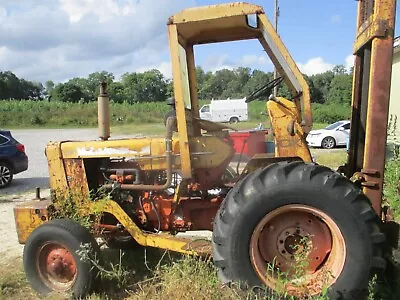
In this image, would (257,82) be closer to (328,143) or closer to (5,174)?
(5,174)

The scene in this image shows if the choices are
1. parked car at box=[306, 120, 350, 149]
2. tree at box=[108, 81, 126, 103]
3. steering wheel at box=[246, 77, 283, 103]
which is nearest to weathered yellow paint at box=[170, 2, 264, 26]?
steering wheel at box=[246, 77, 283, 103]

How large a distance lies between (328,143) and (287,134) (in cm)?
2030

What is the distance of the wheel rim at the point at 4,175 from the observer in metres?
12.9

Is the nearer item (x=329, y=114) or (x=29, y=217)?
(x=29, y=217)

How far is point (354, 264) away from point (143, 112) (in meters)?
46.3

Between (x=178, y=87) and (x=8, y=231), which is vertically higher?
(x=178, y=87)

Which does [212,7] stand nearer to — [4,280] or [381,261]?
[381,261]

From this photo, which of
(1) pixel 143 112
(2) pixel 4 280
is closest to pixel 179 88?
(2) pixel 4 280

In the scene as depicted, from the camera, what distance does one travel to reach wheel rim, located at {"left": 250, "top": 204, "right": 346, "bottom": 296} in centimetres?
373

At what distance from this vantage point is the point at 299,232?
12.9ft

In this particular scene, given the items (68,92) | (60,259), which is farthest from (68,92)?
(60,259)

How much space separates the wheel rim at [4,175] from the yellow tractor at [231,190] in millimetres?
8330

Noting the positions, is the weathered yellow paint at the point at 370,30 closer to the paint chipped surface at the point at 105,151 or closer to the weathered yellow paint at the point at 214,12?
the weathered yellow paint at the point at 214,12

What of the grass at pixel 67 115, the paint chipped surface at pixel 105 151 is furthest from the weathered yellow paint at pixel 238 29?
the grass at pixel 67 115
